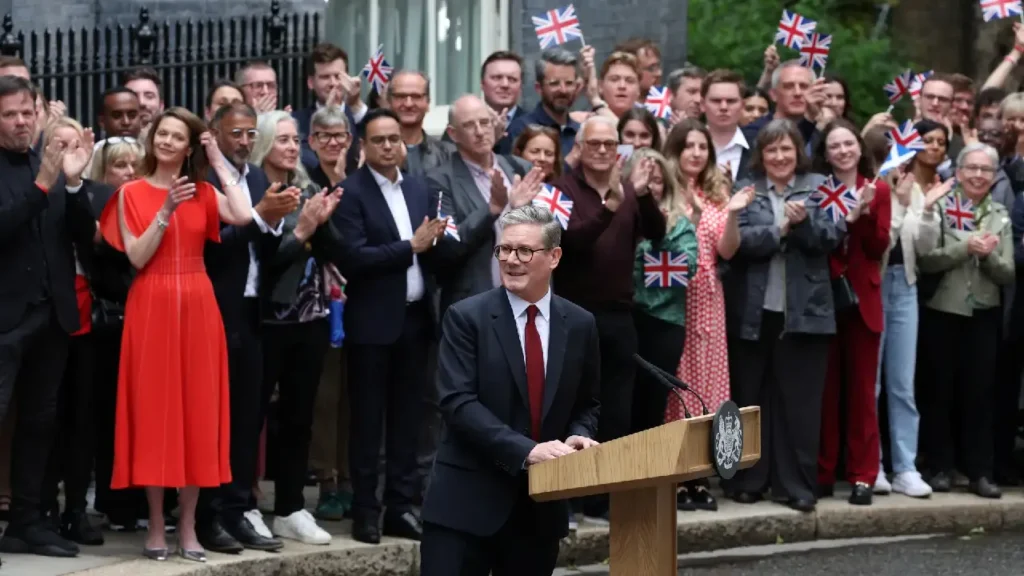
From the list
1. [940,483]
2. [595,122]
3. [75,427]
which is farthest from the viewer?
[940,483]

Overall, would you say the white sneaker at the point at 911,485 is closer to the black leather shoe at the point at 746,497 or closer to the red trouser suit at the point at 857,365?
the red trouser suit at the point at 857,365

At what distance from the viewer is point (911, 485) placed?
516 inches

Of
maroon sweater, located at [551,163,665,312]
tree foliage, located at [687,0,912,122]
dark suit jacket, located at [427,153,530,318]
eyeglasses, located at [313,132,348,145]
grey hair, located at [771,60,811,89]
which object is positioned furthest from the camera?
tree foliage, located at [687,0,912,122]

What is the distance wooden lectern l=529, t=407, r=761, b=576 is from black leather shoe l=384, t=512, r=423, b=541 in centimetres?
396

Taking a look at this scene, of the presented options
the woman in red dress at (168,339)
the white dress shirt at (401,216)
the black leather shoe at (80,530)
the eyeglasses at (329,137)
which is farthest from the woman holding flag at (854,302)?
the black leather shoe at (80,530)

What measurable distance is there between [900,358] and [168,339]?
517 cm

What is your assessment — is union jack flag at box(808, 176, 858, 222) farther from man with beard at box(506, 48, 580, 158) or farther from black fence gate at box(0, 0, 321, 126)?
black fence gate at box(0, 0, 321, 126)

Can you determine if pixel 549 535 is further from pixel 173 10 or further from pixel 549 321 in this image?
pixel 173 10

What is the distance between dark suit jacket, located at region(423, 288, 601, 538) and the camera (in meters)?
7.37

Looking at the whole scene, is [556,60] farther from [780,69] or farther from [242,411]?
[242,411]

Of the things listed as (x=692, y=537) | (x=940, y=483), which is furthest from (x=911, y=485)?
(x=692, y=537)

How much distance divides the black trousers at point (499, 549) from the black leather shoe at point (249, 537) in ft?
9.99

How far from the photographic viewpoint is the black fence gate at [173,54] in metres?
13.3

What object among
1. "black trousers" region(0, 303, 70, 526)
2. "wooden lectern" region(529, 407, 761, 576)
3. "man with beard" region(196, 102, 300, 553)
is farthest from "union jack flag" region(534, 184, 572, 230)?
"wooden lectern" region(529, 407, 761, 576)
